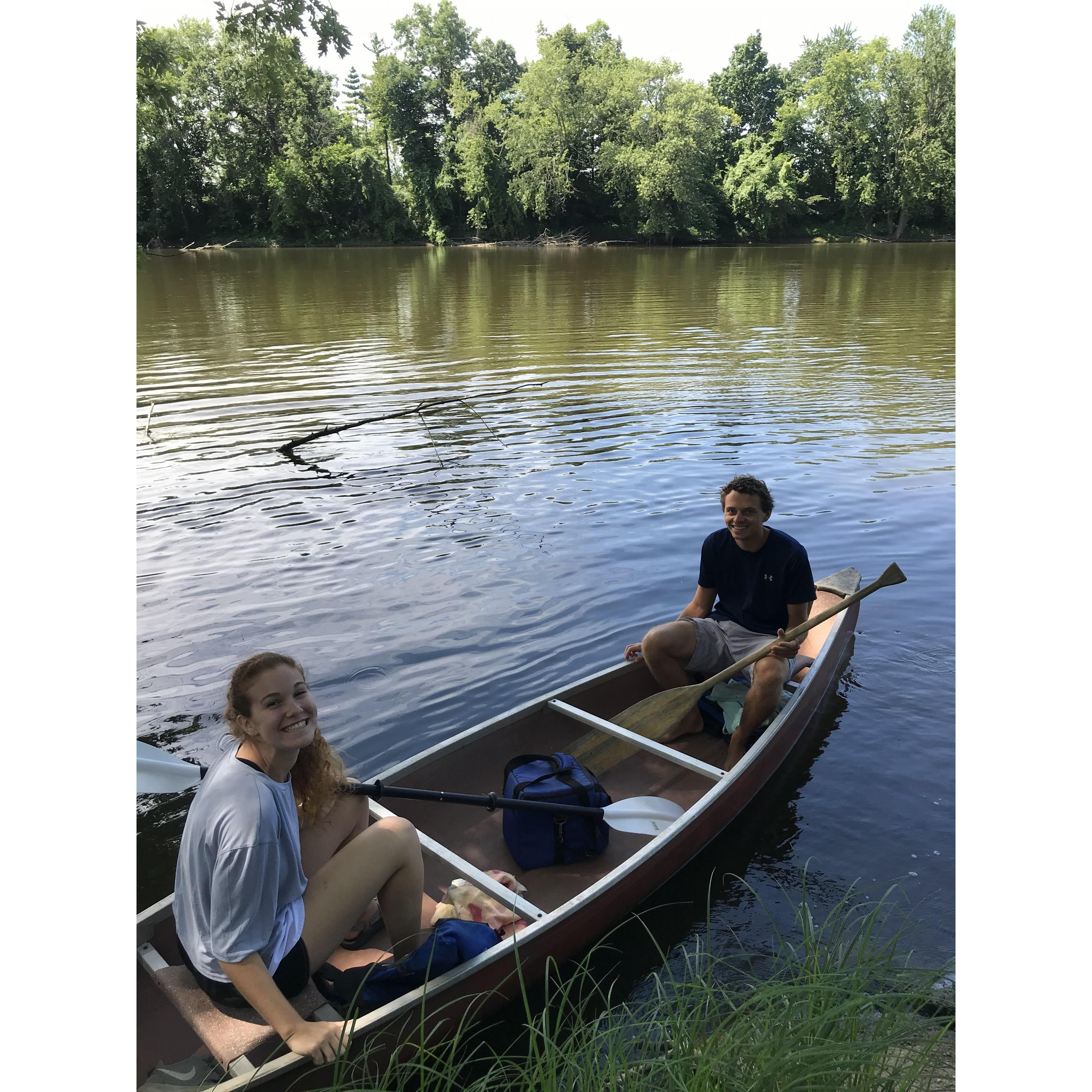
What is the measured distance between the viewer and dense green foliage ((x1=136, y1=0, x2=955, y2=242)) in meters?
42.9

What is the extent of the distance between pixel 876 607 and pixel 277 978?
485cm

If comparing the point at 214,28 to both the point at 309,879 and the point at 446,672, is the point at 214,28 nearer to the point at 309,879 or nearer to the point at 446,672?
the point at 446,672

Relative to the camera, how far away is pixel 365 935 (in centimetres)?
317

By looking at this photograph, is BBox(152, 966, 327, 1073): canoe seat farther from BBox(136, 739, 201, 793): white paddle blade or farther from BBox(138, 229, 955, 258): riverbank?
BBox(138, 229, 955, 258): riverbank

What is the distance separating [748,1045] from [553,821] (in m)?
1.60

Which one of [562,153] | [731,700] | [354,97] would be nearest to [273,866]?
[731,700]

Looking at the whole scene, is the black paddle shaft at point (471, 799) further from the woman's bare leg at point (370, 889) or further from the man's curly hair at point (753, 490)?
the man's curly hair at point (753, 490)

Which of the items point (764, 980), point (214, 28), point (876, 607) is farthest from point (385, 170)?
point (764, 980)

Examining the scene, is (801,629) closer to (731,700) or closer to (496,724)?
(731,700)

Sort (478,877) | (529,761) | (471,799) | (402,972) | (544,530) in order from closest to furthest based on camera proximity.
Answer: (402,972)
(478,877)
(471,799)
(529,761)
(544,530)

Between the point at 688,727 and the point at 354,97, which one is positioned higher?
the point at 354,97

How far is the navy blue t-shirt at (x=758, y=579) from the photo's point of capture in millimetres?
4504

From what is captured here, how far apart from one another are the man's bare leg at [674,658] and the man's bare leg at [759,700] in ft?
1.08

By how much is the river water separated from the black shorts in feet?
4.25
